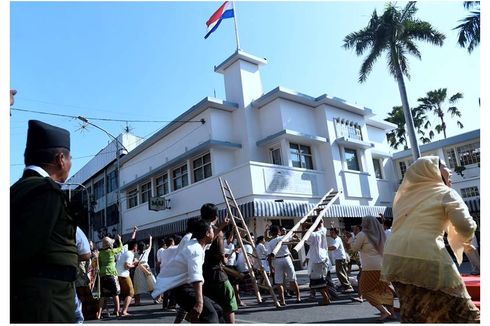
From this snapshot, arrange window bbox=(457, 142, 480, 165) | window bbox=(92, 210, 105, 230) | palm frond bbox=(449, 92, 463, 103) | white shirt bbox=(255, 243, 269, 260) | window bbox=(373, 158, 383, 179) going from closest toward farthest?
white shirt bbox=(255, 243, 269, 260)
window bbox=(457, 142, 480, 165)
window bbox=(373, 158, 383, 179)
window bbox=(92, 210, 105, 230)
palm frond bbox=(449, 92, 463, 103)

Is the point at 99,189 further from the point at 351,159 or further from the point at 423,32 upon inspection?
the point at 423,32

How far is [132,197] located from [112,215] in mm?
5685

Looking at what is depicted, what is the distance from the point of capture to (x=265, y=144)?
59.3ft

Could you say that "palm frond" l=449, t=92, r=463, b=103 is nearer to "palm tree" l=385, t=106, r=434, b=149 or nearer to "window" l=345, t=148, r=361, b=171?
"palm tree" l=385, t=106, r=434, b=149

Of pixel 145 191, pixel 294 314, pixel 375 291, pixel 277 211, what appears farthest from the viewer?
pixel 145 191

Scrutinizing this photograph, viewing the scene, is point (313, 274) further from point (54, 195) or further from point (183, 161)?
point (183, 161)

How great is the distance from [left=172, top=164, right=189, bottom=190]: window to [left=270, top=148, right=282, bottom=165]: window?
465 cm

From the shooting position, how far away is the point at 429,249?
2.78 metres

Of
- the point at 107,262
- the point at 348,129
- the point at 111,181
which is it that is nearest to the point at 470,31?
the point at 348,129

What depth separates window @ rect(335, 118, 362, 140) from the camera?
1983 centimetres

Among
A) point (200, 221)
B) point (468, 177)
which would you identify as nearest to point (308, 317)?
point (200, 221)

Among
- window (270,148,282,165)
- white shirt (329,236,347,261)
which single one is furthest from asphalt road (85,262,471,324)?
window (270,148,282,165)

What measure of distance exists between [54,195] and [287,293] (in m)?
9.69

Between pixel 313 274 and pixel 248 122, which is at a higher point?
pixel 248 122
